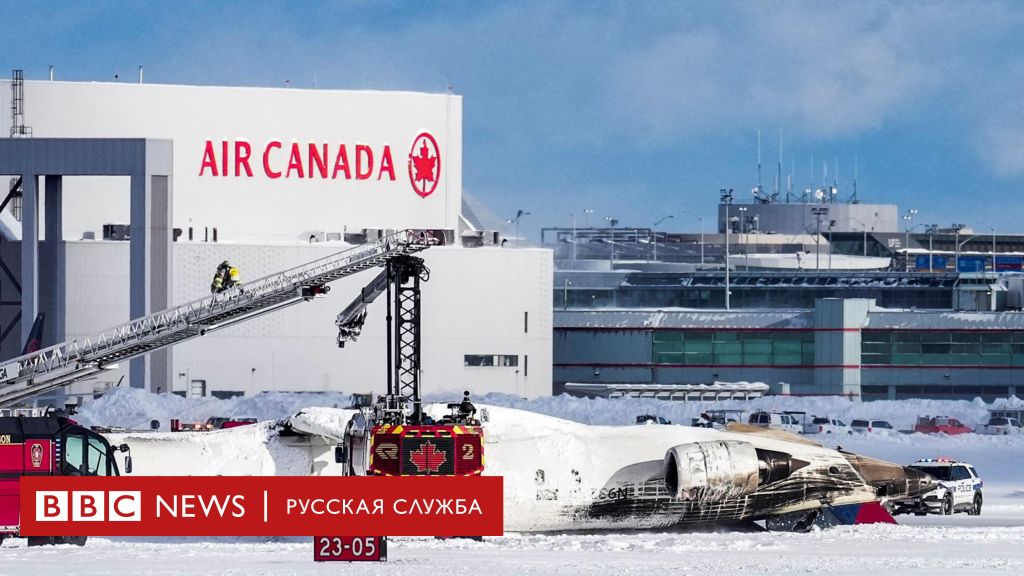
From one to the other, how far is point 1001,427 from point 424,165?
1681 inches

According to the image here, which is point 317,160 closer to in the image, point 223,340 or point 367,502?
point 223,340

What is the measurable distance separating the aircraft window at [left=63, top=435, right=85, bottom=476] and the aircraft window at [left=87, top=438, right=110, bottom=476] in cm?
33

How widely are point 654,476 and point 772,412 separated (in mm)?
55622

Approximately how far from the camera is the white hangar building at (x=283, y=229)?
350 feet

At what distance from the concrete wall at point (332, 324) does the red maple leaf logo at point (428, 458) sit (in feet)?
215

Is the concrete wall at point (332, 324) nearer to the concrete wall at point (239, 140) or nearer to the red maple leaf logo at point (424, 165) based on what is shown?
the concrete wall at point (239, 140)

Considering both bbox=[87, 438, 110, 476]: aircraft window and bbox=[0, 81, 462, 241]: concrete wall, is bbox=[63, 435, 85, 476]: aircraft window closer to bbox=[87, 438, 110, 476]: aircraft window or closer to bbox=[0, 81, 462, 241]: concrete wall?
bbox=[87, 438, 110, 476]: aircraft window

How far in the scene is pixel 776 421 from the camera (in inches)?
3664

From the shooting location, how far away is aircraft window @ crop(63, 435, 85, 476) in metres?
38.6

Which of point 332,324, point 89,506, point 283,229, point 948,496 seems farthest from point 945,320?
point 89,506

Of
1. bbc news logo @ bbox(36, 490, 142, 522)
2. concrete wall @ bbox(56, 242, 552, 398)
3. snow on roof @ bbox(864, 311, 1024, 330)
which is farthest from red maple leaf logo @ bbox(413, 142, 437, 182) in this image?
bbc news logo @ bbox(36, 490, 142, 522)

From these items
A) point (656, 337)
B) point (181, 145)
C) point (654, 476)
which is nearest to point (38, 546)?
point (654, 476)

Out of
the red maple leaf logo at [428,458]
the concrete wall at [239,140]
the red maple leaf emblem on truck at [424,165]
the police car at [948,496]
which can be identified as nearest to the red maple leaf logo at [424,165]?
the red maple leaf emblem on truck at [424,165]

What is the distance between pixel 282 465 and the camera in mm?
45062
